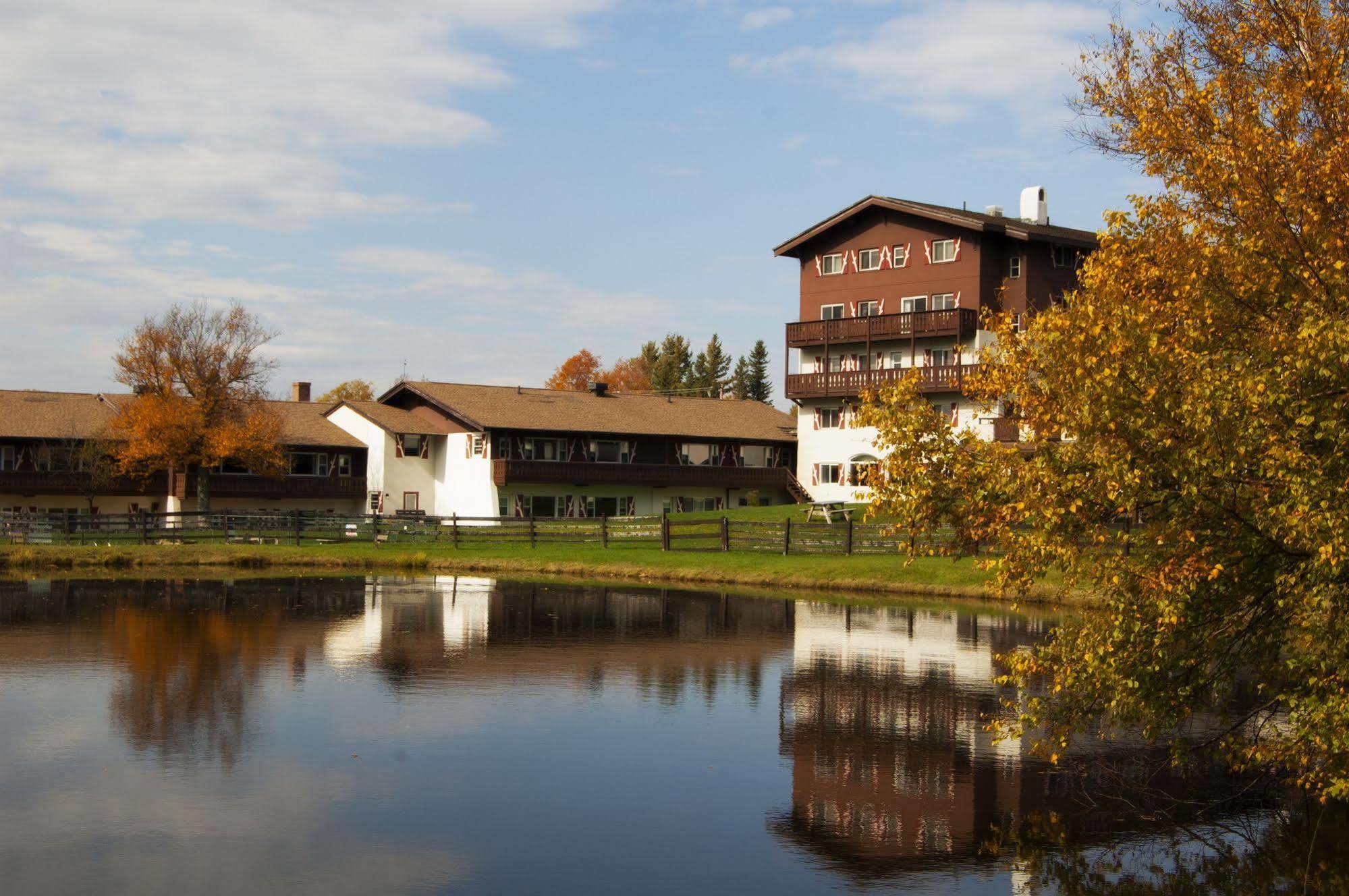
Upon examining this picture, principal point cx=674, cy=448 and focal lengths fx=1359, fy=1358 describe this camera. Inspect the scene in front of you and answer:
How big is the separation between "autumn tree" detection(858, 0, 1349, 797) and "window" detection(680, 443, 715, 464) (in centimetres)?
6144

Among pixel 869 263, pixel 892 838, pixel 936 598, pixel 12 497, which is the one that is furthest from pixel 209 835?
pixel 12 497

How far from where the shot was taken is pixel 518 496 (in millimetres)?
71125

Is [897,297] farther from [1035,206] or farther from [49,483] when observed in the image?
Answer: [49,483]

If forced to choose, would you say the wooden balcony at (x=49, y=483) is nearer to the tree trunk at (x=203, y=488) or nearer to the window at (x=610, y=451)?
the tree trunk at (x=203, y=488)

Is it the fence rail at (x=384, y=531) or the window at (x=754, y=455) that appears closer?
the fence rail at (x=384, y=531)

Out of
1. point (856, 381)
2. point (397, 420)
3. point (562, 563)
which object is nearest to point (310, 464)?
point (397, 420)

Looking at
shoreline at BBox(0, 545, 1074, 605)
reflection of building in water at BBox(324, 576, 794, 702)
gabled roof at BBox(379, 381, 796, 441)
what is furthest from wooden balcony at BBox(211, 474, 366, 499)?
reflection of building in water at BBox(324, 576, 794, 702)

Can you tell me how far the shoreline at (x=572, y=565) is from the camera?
38.5m

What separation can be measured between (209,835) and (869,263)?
5898 cm

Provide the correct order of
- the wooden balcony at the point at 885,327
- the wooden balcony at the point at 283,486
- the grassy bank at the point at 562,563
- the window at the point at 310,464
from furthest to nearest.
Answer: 1. the window at the point at 310,464
2. the wooden balcony at the point at 283,486
3. the wooden balcony at the point at 885,327
4. the grassy bank at the point at 562,563

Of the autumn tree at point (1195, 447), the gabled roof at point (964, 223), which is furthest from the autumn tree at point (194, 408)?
the autumn tree at point (1195, 447)

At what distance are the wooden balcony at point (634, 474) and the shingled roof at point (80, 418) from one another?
10679mm

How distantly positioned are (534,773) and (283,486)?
61.8 meters

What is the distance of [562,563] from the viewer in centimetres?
4572
